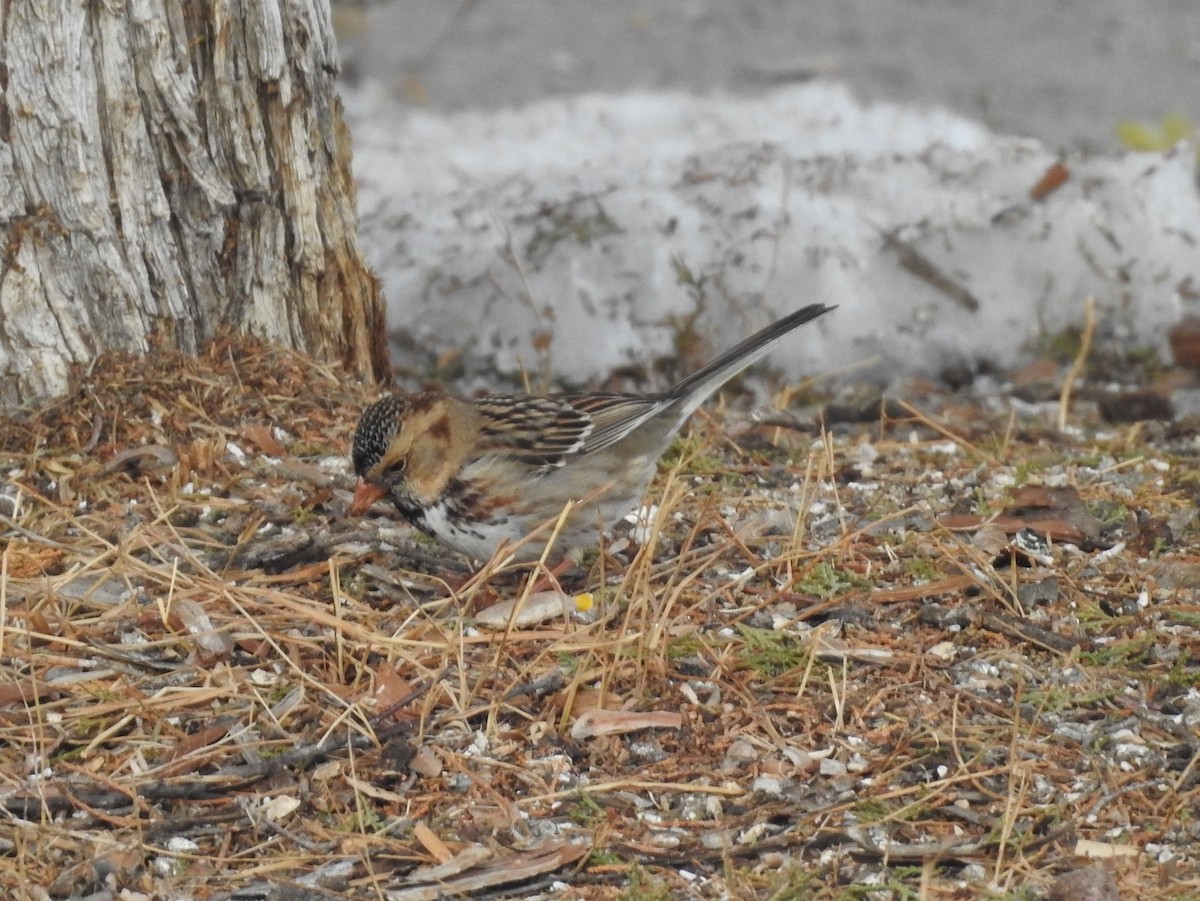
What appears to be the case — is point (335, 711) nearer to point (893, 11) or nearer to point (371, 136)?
point (371, 136)

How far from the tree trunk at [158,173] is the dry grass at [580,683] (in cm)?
18

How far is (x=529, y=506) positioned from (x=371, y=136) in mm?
5315

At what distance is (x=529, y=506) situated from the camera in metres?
5.07

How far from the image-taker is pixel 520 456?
5137 millimetres

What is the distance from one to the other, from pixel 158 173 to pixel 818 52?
22.9 ft

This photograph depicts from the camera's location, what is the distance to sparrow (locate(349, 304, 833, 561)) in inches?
194

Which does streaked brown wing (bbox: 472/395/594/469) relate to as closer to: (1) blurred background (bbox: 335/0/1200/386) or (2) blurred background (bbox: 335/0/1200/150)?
(1) blurred background (bbox: 335/0/1200/386)

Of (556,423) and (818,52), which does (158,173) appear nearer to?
(556,423)

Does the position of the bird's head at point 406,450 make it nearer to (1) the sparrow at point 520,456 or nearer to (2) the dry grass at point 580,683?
(1) the sparrow at point 520,456

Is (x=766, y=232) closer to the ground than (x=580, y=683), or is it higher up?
higher up

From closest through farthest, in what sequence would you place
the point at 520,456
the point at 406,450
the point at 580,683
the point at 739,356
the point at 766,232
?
the point at 580,683 < the point at 406,450 < the point at 520,456 < the point at 739,356 < the point at 766,232

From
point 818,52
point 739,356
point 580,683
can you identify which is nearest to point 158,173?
point 739,356

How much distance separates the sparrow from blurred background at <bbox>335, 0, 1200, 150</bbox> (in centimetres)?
538

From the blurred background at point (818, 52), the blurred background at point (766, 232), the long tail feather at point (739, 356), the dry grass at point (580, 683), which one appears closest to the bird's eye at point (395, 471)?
the dry grass at point (580, 683)
